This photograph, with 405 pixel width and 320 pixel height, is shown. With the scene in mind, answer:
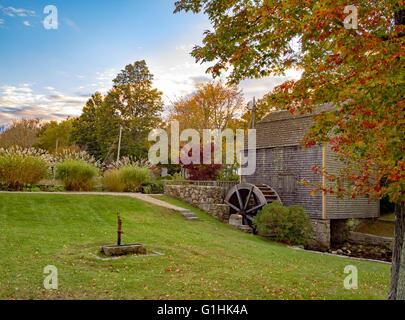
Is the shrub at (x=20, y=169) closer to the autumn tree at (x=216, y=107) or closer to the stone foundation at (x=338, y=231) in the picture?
the stone foundation at (x=338, y=231)

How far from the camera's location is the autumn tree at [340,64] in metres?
3.76

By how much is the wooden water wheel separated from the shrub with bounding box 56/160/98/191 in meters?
6.47

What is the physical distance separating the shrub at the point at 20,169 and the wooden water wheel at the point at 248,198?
27.6 feet

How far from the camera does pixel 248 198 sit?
50.5 ft

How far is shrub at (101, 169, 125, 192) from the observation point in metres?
15.4

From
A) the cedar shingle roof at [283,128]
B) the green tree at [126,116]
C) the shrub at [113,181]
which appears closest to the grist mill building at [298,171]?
the cedar shingle roof at [283,128]

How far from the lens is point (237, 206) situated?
1677 cm

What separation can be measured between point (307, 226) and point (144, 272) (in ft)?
29.4

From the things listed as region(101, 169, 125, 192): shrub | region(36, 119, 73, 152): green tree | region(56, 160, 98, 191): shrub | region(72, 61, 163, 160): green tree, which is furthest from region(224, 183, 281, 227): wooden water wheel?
region(36, 119, 73, 152): green tree

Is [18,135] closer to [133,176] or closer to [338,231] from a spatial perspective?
[133,176]

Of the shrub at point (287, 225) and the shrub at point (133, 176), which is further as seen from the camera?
the shrub at point (133, 176)

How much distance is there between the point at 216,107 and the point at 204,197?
448 inches

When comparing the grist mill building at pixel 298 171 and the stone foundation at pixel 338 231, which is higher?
the grist mill building at pixel 298 171
